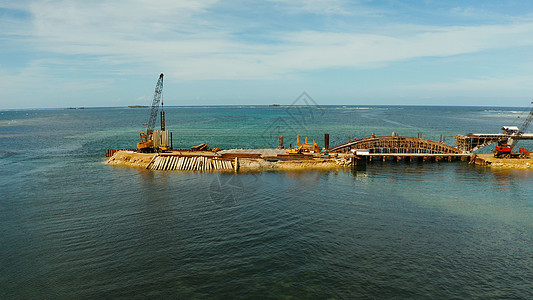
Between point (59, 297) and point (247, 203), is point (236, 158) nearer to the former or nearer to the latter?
point (247, 203)

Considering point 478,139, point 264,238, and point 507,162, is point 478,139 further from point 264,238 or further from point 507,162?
point 264,238

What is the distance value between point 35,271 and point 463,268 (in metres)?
33.2

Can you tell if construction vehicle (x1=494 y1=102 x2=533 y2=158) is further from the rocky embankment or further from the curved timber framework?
the curved timber framework

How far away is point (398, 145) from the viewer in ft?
254

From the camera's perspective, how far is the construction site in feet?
205

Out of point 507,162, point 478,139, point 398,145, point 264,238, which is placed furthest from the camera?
point 478,139

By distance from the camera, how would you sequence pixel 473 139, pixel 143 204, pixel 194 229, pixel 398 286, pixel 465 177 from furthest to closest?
pixel 473 139
pixel 465 177
pixel 143 204
pixel 194 229
pixel 398 286

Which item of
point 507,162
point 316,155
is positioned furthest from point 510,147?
point 316,155

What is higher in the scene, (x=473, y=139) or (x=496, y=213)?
(x=473, y=139)

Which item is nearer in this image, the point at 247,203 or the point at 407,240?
the point at 407,240

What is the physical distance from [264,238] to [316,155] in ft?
123

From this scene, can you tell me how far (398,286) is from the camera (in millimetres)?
23688

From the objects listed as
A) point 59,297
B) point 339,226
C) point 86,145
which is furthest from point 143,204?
point 86,145

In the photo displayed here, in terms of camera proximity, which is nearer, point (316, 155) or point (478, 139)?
point (316, 155)
